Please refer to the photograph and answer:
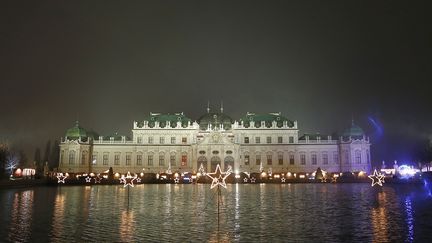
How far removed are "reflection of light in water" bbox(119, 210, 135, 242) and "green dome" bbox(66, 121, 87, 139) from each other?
95.5 m

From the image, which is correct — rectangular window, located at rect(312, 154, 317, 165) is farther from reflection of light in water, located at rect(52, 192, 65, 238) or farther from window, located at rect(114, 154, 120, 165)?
reflection of light in water, located at rect(52, 192, 65, 238)

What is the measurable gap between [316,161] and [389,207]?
87017 mm

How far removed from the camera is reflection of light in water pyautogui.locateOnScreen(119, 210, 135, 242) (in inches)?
704

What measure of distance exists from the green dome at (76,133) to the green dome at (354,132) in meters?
74.2

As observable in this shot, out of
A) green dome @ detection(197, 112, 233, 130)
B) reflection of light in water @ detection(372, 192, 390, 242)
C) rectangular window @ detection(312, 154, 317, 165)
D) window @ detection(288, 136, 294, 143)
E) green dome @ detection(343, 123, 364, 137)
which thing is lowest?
reflection of light in water @ detection(372, 192, 390, 242)

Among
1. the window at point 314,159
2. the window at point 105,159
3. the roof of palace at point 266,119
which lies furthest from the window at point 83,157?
the window at point 314,159

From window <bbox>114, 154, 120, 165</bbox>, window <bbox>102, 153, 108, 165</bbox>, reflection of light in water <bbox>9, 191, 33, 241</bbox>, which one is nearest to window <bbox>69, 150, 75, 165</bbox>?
window <bbox>102, 153, 108, 165</bbox>

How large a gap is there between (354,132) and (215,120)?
3918cm

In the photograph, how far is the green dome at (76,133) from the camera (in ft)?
380

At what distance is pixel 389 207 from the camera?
2911 centimetres

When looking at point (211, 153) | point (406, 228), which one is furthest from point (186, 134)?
point (406, 228)

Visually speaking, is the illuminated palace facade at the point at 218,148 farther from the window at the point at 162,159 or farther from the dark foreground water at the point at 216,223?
the dark foreground water at the point at 216,223

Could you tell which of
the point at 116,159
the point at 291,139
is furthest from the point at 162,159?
the point at 291,139

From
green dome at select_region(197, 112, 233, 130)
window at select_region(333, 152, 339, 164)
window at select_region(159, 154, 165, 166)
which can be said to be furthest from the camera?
green dome at select_region(197, 112, 233, 130)
